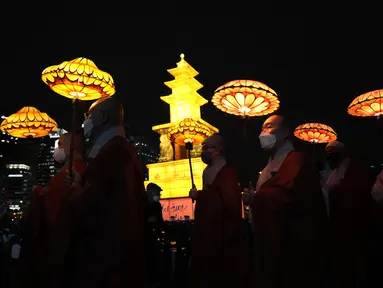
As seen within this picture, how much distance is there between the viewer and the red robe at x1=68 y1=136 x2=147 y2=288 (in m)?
2.91

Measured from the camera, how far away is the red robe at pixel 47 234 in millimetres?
3691

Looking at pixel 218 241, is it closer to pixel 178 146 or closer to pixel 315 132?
pixel 315 132

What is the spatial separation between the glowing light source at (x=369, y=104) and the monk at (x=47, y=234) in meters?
6.79

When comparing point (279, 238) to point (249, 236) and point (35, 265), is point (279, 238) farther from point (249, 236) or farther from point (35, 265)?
point (249, 236)

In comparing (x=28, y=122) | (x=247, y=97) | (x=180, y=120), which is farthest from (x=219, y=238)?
(x=180, y=120)

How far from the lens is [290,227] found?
3.60 metres

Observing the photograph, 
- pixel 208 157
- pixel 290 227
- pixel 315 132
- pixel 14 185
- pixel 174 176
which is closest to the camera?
pixel 290 227

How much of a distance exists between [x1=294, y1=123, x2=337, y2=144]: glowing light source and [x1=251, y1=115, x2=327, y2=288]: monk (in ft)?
23.2

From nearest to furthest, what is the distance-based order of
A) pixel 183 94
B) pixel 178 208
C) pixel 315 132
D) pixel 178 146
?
pixel 315 132 → pixel 178 208 → pixel 183 94 → pixel 178 146

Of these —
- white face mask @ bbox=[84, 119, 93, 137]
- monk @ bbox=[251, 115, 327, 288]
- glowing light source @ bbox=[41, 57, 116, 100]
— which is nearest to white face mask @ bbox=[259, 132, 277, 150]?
monk @ bbox=[251, 115, 327, 288]

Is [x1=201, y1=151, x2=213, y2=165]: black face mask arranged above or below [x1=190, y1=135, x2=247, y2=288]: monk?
above

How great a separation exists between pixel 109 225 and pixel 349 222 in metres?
3.30

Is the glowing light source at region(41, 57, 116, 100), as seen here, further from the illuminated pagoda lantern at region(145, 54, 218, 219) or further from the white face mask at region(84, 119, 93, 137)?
the illuminated pagoda lantern at region(145, 54, 218, 219)

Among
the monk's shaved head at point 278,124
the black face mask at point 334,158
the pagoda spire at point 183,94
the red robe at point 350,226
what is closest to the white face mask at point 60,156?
the monk's shaved head at point 278,124
